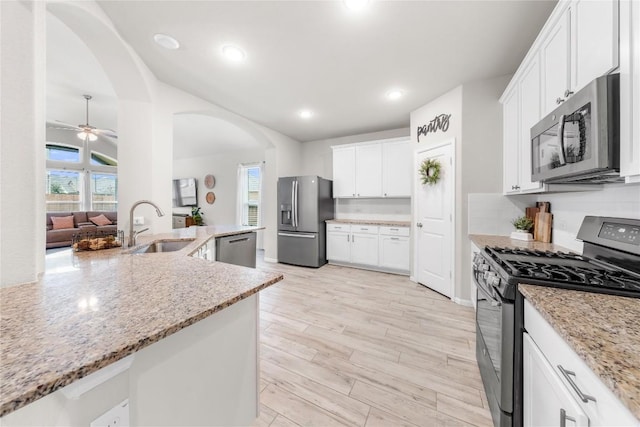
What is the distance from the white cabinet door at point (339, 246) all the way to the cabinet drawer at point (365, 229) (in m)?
0.16

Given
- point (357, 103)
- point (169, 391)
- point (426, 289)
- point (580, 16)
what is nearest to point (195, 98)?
point (357, 103)

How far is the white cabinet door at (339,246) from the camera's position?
4328 mm

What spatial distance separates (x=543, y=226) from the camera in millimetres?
2070

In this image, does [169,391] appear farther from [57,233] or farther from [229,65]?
[57,233]

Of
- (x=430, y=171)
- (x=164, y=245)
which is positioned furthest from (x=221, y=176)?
(x=430, y=171)

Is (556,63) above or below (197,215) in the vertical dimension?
above

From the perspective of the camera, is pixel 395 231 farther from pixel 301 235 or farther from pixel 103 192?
pixel 103 192

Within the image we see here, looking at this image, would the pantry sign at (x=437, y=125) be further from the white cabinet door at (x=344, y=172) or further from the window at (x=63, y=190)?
the window at (x=63, y=190)

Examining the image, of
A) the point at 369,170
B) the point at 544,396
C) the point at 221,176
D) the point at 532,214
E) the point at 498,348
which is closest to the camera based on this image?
the point at 544,396

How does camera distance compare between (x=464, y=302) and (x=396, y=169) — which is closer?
(x=464, y=302)

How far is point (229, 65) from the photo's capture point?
93.5 inches

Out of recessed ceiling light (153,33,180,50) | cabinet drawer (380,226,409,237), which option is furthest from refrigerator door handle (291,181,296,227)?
recessed ceiling light (153,33,180,50)

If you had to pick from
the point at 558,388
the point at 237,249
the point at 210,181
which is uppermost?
the point at 210,181

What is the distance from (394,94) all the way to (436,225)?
1.82 m
